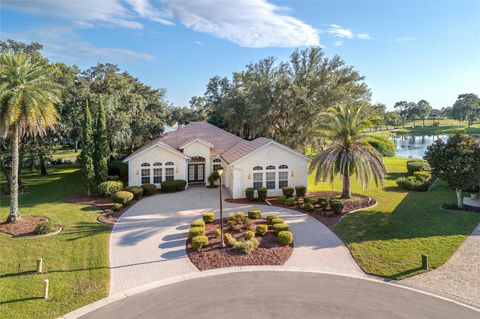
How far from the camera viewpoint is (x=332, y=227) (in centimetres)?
1773

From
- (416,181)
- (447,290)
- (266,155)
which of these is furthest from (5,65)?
(416,181)

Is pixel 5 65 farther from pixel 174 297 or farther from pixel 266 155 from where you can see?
→ pixel 266 155

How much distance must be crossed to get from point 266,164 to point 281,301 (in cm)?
1493

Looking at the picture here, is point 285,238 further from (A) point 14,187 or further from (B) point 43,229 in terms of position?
(A) point 14,187

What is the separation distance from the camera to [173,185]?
2681 cm

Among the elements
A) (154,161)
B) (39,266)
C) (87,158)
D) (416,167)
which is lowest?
(39,266)

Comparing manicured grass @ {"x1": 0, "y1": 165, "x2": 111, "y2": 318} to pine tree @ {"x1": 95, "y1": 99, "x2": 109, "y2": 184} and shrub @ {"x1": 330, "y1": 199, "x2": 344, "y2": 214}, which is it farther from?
shrub @ {"x1": 330, "y1": 199, "x2": 344, "y2": 214}

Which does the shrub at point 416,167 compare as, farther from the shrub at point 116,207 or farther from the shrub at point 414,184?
the shrub at point 116,207

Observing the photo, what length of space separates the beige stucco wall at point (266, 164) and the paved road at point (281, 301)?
41.2 ft

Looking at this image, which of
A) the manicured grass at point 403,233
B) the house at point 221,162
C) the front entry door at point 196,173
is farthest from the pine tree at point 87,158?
the manicured grass at point 403,233

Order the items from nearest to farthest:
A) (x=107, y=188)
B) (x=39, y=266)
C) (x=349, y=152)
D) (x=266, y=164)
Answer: (x=39, y=266)
(x=349, y=152)
(x=107, y=188)
(x=266, y=164)

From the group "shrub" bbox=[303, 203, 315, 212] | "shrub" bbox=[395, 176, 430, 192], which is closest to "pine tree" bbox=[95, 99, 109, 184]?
"shrub" bbox=[303, 203, 315, 212]

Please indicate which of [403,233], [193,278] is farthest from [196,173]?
[403,233]

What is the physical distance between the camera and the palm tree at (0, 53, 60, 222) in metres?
16.8
